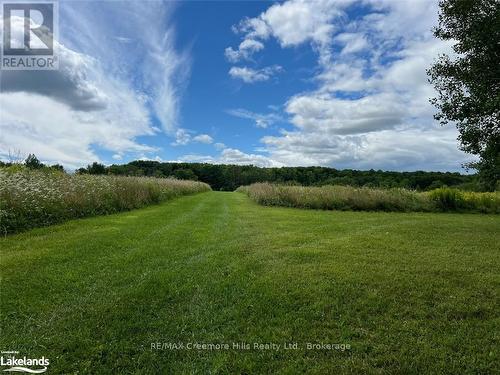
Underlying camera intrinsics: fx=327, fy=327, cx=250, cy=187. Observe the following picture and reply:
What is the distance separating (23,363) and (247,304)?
2.46m

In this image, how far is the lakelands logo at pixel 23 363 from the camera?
304cm

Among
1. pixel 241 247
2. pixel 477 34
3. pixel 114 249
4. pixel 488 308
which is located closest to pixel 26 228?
pixel 114 249

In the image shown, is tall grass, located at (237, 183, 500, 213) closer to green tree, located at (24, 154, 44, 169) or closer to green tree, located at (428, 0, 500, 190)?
green tree, located at (428, 0, 500, 190)

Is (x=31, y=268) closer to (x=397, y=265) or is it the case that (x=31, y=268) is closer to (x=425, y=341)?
(x=425, y=341)

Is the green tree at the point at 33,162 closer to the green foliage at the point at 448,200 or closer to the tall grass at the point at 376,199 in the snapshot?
the tall grass at the point at 376,199

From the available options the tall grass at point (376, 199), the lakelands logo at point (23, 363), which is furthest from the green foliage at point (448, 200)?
the lakelands logo at point (23, 363)

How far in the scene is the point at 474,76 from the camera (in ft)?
36.6

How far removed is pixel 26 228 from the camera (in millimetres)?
8594

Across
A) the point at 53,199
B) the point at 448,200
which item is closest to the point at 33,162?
the point at 53,199

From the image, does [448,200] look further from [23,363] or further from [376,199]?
[23,363]

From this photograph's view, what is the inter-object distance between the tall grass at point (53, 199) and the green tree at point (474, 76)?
13178 millimetres

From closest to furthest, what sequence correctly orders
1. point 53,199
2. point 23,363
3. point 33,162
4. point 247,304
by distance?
point 23,363 → point 247,304 → point 53,199 → point 33,162

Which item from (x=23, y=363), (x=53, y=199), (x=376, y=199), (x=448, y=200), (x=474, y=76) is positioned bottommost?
(x=23, y=363)

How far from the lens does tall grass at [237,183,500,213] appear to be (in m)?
17.4
